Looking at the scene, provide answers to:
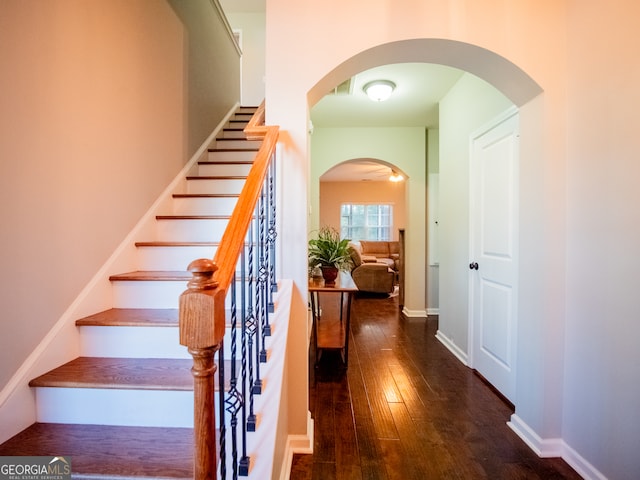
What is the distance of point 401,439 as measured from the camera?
1.83 metres

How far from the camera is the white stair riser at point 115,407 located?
1.28 meters

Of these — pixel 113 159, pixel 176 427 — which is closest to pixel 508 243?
pixel 176 427

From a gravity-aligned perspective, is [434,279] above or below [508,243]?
below

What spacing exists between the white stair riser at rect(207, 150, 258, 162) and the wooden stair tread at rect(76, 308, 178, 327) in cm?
182

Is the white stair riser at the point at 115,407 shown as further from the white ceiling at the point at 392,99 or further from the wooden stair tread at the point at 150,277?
the white ceiling at the point at 392,99

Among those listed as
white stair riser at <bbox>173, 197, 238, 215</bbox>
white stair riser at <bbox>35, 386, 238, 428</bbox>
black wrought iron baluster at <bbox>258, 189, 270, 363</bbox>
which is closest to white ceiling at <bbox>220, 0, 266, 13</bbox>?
white stair riser at <bbox>173, 197, 238, 215</bbox>

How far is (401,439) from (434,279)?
3057 mm

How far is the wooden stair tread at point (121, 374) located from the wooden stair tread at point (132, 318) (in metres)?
0.17

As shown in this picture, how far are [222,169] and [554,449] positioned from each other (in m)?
3.08

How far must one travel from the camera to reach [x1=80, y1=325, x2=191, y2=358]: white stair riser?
1.52 metres

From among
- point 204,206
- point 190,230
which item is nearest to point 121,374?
point 190,230

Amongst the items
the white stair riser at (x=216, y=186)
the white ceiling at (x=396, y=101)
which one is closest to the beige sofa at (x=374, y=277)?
the white ceiling at (x=396, y=101)

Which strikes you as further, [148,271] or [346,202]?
[346,202]

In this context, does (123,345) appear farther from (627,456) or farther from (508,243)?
(508,243)
